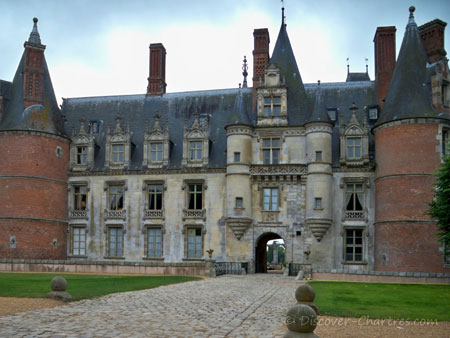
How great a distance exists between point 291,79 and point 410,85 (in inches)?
318

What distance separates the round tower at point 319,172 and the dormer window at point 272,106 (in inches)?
95.8

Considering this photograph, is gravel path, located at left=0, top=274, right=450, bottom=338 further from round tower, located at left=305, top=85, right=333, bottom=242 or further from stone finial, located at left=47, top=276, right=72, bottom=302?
round tower, located at left=305, top=85, right=333, bottom=242

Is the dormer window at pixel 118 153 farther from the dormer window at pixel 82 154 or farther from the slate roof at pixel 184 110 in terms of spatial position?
the dormer window at pixel 82 154

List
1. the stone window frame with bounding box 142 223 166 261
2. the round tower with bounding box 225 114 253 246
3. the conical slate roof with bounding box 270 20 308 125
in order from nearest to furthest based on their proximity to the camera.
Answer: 1. the round tower with bounding box 225 114 253 246
2. the conical slate roof with bounding box 270 20 308 125
3. the stone window frame with bounding box 142 223 166 261

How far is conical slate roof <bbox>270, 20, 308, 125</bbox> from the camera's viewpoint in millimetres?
37281

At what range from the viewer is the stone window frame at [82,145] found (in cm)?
4003

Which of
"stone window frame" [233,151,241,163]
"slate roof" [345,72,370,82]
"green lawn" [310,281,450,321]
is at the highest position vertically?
"slate roof" [345,72,370,82]

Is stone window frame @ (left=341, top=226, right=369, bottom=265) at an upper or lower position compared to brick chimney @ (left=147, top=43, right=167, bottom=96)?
lower

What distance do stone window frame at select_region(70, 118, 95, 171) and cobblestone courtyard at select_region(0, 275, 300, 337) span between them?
2311cm

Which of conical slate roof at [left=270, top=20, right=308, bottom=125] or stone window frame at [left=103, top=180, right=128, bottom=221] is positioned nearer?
conical slate roof at [left=270, top=20, right=308, bottom=125]

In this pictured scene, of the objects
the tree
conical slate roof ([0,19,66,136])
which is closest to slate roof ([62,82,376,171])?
conical slate roof ([0,19,66,136])

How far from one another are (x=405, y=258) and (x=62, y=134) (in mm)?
23529

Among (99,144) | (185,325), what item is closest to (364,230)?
(99,144)

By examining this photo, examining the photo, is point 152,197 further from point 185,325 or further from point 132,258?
point 185,325
